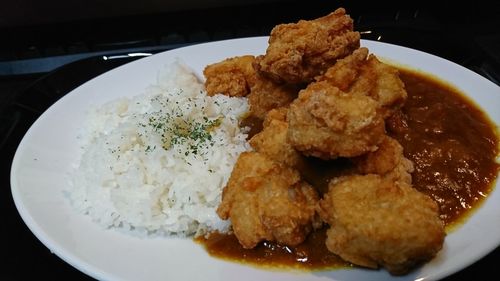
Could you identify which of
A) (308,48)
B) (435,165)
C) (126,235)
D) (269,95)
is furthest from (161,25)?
(435,165)

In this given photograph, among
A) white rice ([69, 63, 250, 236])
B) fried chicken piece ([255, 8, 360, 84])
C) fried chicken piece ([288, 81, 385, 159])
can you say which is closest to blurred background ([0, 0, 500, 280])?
white rice ([69, 63, 250, 236])

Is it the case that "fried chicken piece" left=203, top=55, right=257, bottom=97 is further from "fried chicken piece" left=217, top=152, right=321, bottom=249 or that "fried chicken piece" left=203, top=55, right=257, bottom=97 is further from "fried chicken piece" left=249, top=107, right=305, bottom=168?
"fried chicken piece" left=217, top=152, right=321, bottom=249

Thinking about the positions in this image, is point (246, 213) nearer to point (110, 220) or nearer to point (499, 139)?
point (110, 220)

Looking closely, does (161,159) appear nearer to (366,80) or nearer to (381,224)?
(366,80)

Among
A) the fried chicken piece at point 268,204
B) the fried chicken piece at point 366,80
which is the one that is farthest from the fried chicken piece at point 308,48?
the fried chicken piece at point 268,204

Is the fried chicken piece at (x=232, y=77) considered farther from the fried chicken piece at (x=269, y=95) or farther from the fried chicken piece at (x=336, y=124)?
the fried chicken piece at (x=336, y=124)
